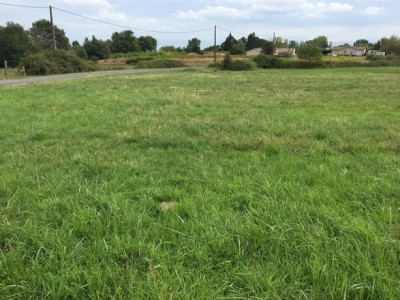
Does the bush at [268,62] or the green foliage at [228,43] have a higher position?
the green foliage at [228,43]

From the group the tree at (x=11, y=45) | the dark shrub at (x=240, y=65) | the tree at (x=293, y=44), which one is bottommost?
the dark shrub at (x=240, y=65)

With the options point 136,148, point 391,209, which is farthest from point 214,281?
point 136,148

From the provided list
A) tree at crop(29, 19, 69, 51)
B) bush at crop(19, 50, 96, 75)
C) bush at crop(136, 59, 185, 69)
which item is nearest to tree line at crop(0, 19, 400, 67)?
tree at crop(29, 19, 69, 51)

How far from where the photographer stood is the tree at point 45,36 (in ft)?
205

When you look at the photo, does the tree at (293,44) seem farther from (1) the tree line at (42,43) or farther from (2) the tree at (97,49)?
(2) the tree at (97,49)

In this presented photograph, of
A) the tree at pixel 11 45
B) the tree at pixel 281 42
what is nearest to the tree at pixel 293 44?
the tree at pixel 281 42

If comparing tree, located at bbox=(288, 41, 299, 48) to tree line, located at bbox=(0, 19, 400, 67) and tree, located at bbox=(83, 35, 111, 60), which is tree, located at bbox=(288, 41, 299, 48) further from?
tree, located at bbox=(83, 35, 111, 60)

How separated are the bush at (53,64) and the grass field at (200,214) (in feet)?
101

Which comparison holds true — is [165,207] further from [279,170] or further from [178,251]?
[279,170]

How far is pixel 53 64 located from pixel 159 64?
21163 millimetres

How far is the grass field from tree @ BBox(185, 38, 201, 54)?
108 meters

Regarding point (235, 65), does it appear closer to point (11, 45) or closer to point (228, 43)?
point (11, 45)

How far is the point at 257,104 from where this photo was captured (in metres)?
10.7

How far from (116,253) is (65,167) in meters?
2.50
